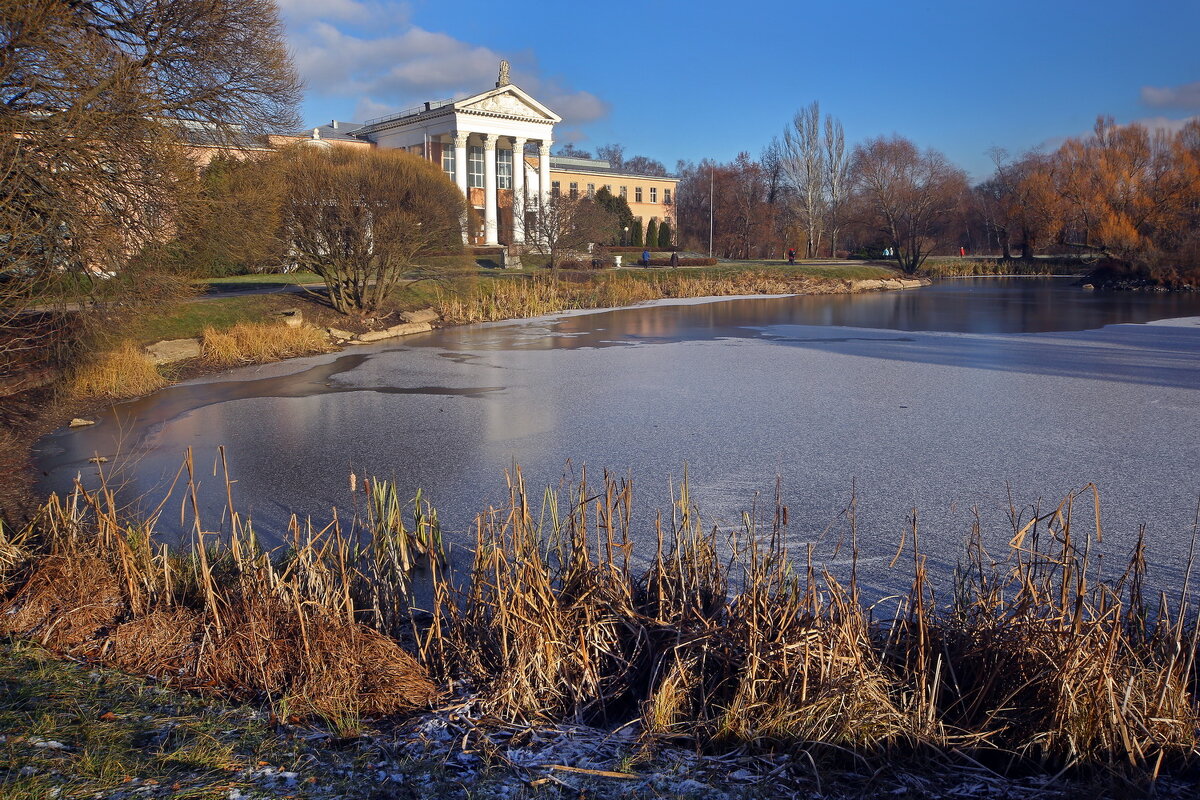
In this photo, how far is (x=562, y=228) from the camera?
30.9m

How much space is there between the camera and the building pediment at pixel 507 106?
44.5 meters

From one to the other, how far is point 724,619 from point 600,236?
97.1 feet

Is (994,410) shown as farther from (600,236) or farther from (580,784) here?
(600,236)

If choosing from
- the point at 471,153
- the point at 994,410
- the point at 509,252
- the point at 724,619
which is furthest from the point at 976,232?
the point at 724,619

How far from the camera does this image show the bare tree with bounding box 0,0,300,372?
9250 mm

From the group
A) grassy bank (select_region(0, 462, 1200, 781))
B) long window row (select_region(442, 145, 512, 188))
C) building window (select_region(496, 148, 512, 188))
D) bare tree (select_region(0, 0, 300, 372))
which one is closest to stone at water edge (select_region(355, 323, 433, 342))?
bare tree (select_region(0, 0, 300, 372))

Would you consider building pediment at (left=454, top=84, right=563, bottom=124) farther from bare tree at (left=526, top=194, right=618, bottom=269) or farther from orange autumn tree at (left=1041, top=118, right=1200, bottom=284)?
orange autumn tree at (left=1041, top=118, right=1200, bottom=284)

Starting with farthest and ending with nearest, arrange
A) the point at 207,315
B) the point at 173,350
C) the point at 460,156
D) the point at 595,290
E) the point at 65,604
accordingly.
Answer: the point at 460,156 → the point at 595,290 → the point at 207,315 → the point at 173,350 → the point at 65,604

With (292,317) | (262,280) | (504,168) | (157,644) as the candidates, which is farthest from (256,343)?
(504,168)

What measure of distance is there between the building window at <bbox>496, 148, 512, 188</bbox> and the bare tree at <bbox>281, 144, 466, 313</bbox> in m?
29.2

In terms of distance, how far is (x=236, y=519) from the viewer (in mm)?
5020

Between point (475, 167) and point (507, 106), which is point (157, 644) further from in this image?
point (475, 167)

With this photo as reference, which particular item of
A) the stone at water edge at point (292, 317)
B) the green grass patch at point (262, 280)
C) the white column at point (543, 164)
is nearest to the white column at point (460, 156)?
the white column at point (543, 164)

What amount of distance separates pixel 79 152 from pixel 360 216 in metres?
11.0
